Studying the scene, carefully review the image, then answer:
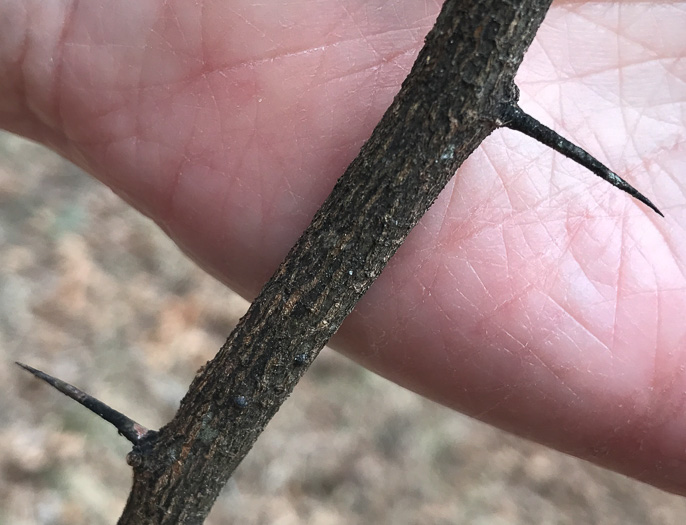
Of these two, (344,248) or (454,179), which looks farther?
(454,179)

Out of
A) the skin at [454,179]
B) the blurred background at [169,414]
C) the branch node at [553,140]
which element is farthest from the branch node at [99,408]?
the blurred background at [169,414]

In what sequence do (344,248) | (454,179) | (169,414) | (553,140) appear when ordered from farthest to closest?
(169,414), (454,179), (344,248), (553,140)

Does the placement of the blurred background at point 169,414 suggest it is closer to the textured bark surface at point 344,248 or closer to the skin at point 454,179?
the skin at point 454,179

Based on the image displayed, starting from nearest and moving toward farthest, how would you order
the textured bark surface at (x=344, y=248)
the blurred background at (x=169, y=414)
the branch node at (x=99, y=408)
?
the textured bark surface at (x=344, y=248) < the branch node at (x=99, y=408) < the blurred background at (x=169, y=414)

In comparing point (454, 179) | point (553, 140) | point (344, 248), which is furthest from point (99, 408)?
point (454, 179)

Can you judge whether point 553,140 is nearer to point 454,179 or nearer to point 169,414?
point 454,179

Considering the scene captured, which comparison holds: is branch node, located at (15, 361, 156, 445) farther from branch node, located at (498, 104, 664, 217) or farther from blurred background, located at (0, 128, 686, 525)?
blurred background, located at (0, 128, 686, 525)
